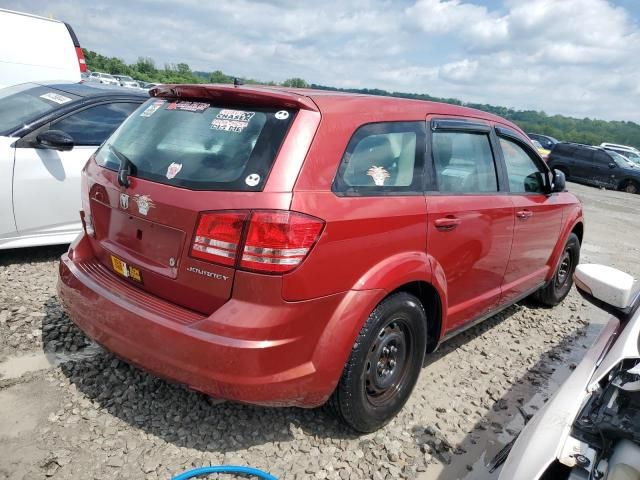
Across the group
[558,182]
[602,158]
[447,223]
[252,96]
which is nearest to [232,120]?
[252,96]

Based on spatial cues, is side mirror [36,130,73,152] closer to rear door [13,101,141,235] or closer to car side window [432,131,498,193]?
rear door [13,101,141,235]

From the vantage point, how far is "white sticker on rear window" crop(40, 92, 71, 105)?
446 centimetres

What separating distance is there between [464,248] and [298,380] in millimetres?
1389

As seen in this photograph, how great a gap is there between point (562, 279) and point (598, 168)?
1722 centimetres

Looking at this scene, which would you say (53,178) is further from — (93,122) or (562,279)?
(562,279)

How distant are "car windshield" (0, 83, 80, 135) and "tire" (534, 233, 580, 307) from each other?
15.9ft

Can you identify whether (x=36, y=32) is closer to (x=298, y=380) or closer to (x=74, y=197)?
(x=74, y=197)

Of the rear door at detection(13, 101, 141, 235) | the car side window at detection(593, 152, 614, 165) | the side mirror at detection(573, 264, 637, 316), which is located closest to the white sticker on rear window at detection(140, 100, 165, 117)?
the rear door at detection(13, 101, 141, 235)

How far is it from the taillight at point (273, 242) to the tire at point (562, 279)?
3.41 m

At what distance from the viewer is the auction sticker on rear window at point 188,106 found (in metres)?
2.39

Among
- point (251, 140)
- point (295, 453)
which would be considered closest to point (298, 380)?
point (295, 453)

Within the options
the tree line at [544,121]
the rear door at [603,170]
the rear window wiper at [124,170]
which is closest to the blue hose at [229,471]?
the rear window wiper at [124,170]

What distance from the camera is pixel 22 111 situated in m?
4.33

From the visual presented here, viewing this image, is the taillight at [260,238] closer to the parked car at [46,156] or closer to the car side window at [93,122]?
the parked car at [46,156]
